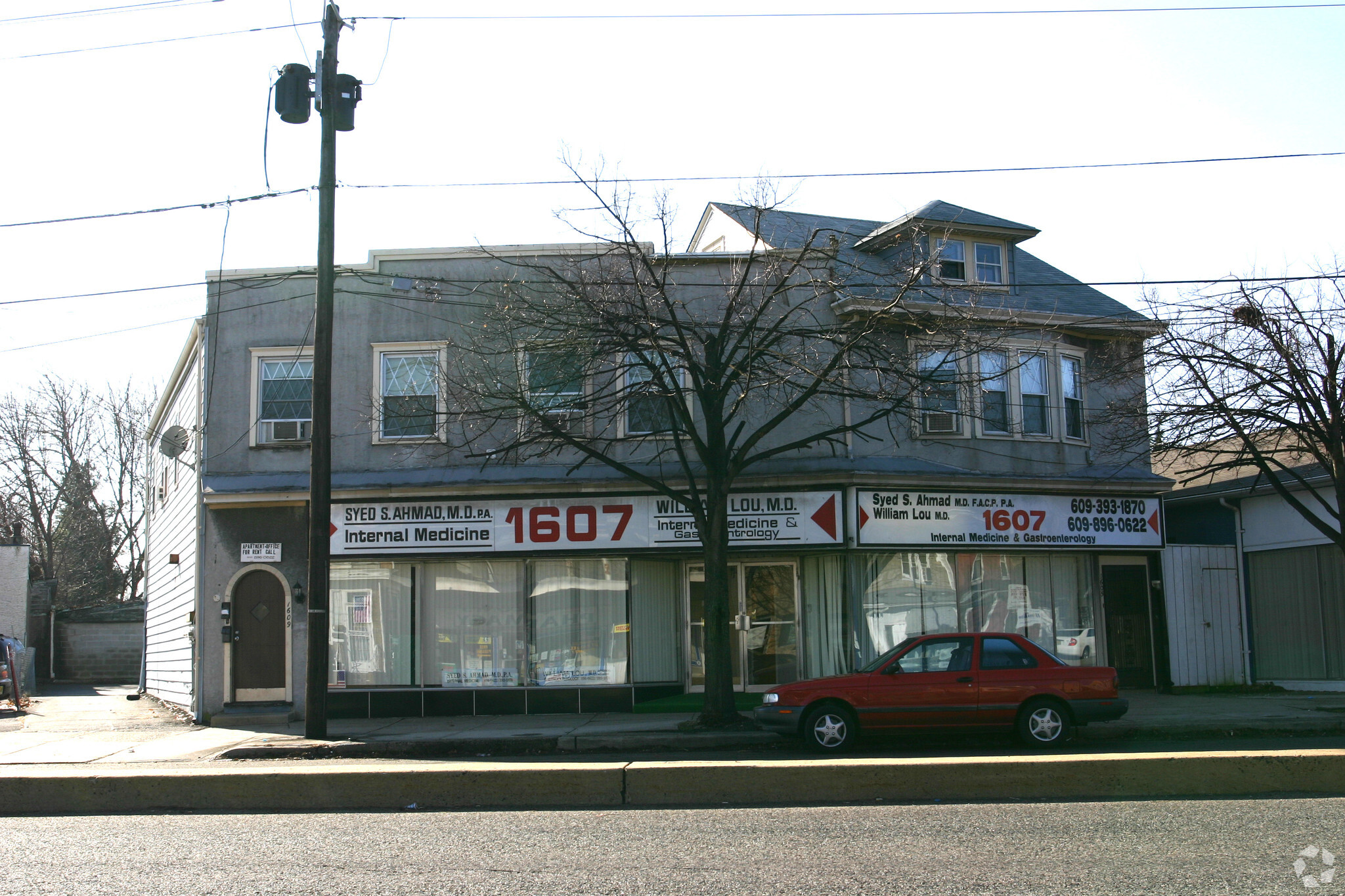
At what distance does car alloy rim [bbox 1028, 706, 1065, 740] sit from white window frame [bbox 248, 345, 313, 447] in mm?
11770

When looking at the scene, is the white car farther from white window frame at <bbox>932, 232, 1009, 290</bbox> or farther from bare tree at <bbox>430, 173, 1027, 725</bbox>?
white window frame at <bbox>932, 232, 1009, 290</bbox>

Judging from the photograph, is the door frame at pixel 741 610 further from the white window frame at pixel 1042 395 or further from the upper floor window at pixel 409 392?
the upper floor window at pixel 409 392

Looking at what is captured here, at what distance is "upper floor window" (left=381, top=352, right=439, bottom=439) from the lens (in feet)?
58.8

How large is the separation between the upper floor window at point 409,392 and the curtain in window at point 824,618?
6563 millimetres

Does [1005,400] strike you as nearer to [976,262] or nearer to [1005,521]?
[1005,521]

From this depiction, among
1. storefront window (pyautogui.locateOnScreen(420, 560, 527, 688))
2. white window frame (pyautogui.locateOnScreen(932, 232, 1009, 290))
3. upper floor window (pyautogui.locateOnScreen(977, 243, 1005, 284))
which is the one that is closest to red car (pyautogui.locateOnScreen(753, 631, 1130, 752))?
storefront window (pyautogui.locateOnScreen(420, 560, 527, 688))

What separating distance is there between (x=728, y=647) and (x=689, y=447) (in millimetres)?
4295

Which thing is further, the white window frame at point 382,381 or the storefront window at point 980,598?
the white window frame at point 382,381

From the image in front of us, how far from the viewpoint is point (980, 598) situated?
18203mm

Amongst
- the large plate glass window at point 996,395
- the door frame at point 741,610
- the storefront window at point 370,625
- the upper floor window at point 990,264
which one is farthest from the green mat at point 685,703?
the upper floor window at point 990,264

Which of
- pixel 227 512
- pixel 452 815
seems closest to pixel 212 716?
pixel 227 512

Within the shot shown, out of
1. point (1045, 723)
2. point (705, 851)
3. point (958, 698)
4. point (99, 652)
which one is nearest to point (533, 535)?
point (958, 698)
